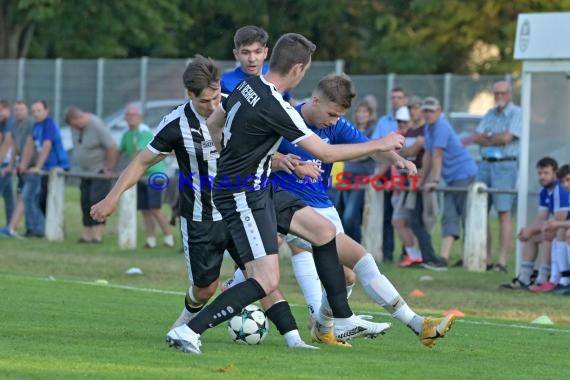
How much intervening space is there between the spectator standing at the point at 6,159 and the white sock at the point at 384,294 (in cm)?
1422

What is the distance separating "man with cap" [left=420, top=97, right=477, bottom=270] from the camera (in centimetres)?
1858

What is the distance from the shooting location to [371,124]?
778 inches

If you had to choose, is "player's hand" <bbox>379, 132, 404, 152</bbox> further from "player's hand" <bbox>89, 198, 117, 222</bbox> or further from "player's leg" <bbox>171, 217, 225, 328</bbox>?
"player's hand" <bbox>89, 198, 117, 222</bbox>

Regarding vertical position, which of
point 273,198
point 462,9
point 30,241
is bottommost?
point 30,241

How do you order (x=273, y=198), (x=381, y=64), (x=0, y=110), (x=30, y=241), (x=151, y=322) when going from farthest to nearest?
(x=381, y=64) < (x=0, y=110) < (x=30, y=241) < (x=151, y=322) < (x=273, y=198)

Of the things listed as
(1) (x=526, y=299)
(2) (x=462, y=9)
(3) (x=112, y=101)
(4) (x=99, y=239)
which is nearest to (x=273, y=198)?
(1) (x=526, y=299)

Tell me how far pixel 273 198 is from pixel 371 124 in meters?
10.0

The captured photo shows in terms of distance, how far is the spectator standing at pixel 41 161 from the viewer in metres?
22.6

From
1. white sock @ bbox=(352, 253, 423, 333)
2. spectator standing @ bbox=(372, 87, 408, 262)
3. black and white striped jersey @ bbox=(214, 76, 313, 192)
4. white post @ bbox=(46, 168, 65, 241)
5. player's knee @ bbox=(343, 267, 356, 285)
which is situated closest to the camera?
black and white striped jersey @ bbox=(214, 76, 313, 192)

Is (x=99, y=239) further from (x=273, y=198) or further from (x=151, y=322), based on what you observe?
(x=273, y=198)

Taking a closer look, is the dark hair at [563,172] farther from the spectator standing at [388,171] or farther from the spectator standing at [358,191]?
the spectator standing at [358,191]

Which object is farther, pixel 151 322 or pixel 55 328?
pixel 151 322

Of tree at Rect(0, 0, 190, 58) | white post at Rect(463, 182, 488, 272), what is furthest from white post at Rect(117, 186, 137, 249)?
tree at Rect(0, 0, 190, 58)

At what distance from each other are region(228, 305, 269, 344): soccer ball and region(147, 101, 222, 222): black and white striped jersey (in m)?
0.69
